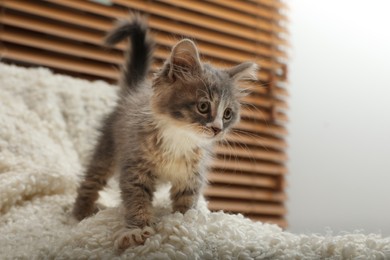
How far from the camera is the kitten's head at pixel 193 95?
3.67 ft

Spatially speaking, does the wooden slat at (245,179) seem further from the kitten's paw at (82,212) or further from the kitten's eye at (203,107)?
the kitten's eye at (203,107)

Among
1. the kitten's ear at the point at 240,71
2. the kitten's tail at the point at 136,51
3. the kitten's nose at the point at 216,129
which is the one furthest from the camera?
the kitten's tail at the point at 136,51

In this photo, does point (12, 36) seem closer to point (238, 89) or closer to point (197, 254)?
point (238, 89)

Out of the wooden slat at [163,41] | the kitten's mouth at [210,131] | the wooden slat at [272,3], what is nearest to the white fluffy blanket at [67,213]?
the kitten's mouth at [210,131]

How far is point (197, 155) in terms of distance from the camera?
→ 1207 mm

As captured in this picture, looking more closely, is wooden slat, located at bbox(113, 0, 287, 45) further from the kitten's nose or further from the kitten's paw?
the kitten's nose

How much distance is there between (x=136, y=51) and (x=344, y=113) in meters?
0.84

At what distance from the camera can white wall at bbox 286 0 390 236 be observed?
1566mm

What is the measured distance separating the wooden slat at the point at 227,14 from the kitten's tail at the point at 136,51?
1.03m

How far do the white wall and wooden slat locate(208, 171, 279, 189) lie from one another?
458 mm

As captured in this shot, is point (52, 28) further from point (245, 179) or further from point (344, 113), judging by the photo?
point (344, 113)

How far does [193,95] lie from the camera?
114 centimetres

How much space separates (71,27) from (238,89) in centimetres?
138

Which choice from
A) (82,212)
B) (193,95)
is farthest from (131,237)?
(82,212)
